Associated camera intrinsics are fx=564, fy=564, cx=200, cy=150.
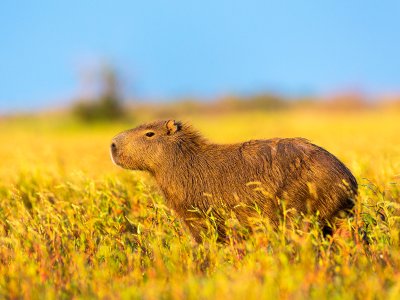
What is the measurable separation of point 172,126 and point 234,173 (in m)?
0.80

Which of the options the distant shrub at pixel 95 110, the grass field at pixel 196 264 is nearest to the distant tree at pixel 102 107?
the distant shrub at pixel 95 110

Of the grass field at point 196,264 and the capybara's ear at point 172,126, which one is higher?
the capybara's ear at point 172,126

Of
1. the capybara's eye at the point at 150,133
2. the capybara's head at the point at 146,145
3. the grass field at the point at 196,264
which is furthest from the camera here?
the capybara's eye at the point at 150,133

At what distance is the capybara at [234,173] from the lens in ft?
13.1

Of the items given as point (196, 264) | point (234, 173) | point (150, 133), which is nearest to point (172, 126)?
point (150, 133)

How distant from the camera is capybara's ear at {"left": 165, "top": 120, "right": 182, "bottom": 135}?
4.78 m

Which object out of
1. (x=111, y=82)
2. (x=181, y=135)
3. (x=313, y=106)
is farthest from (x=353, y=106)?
(x=181, y=135)

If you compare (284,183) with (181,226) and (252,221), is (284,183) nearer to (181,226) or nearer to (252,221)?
(252,221)

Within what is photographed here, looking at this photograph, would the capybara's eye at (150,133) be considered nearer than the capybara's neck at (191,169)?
No

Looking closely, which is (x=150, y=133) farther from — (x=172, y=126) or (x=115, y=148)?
(x=115, y=148)

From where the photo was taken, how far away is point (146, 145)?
15.6 ft

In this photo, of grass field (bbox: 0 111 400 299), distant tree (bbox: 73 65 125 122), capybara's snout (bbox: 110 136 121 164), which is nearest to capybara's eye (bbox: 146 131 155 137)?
capybara's snout (bbox: 110 136 121 164)

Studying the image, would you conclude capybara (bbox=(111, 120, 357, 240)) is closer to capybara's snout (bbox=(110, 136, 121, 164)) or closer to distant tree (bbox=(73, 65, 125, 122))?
capybara's snout (bbox=(110, 136, 121, 164))

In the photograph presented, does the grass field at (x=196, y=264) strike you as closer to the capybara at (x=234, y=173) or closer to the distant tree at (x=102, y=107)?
the capybara at (x=234, y=173)
